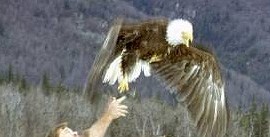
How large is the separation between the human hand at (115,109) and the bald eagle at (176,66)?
64cm

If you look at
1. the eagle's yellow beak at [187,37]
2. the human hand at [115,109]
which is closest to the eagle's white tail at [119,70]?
the eagle's yellow beak at [187,37]

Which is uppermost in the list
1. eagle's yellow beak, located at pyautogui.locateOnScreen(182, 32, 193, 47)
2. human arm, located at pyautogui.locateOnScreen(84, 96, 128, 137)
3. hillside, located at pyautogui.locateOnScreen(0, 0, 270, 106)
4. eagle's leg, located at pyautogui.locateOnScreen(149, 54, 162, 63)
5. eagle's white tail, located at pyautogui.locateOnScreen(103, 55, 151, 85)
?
eagle's yellow beak, located at pyautogui.locateOnScreen(182, 32, 193, 47)

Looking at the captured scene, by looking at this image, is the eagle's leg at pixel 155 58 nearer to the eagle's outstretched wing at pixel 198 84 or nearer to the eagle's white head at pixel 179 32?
the eagle's outstretched wing at pixel 198 84

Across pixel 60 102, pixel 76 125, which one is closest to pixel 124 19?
pixel 76 125

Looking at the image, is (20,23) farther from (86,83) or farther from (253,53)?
(86,83)

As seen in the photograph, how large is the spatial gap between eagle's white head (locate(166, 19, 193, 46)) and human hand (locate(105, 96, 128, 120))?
83 cm

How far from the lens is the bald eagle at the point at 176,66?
6.52m

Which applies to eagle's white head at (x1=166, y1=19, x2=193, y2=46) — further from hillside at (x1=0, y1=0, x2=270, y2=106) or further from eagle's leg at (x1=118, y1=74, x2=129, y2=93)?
hillside at (x1=0, y1=0, x2=270, y2=106)

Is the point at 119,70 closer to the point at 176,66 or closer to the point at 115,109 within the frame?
the point at 176,66

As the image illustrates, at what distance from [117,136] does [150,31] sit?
1544 inches

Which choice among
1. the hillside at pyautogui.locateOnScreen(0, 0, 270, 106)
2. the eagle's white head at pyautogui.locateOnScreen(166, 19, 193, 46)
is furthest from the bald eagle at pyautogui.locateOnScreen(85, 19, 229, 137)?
the hillside at pyautogui.locateOnScreen(0, 0, 270, 106)

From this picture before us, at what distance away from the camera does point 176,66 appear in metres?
6.71

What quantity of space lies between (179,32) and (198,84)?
0.66 meters

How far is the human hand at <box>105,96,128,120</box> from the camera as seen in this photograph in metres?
5.67
